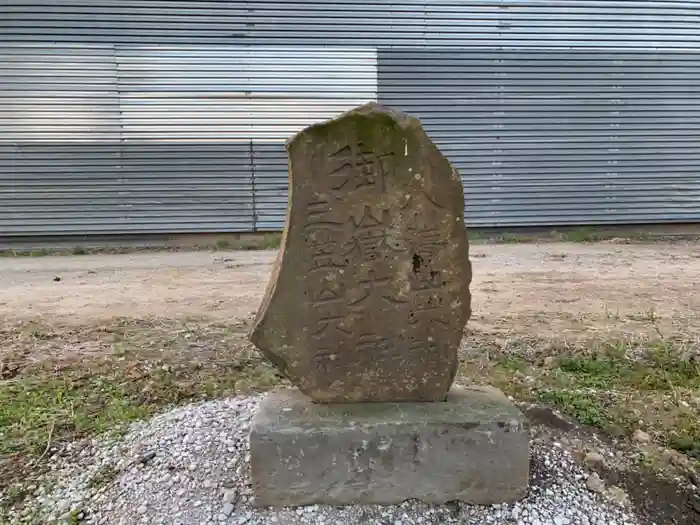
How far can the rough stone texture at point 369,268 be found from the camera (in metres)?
2.53

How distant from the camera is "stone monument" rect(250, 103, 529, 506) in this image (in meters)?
2.52

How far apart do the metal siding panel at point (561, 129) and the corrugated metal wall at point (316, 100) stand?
0.08ft

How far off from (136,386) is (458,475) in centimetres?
218

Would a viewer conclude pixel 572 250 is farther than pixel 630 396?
Yes

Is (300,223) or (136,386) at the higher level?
(300,223)

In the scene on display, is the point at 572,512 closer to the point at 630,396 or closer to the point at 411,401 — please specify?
the point at 411,401

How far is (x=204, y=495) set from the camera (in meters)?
2.59

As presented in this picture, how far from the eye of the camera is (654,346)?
434cm

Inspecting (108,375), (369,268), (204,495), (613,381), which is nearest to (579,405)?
(613,381)

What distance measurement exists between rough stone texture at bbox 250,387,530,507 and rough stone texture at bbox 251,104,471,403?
211 millimetres

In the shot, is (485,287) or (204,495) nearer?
(204,495)

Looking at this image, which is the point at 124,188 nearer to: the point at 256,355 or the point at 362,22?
the point at 362,22

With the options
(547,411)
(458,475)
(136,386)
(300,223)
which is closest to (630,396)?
(547,411)

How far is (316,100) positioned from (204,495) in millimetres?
7718
